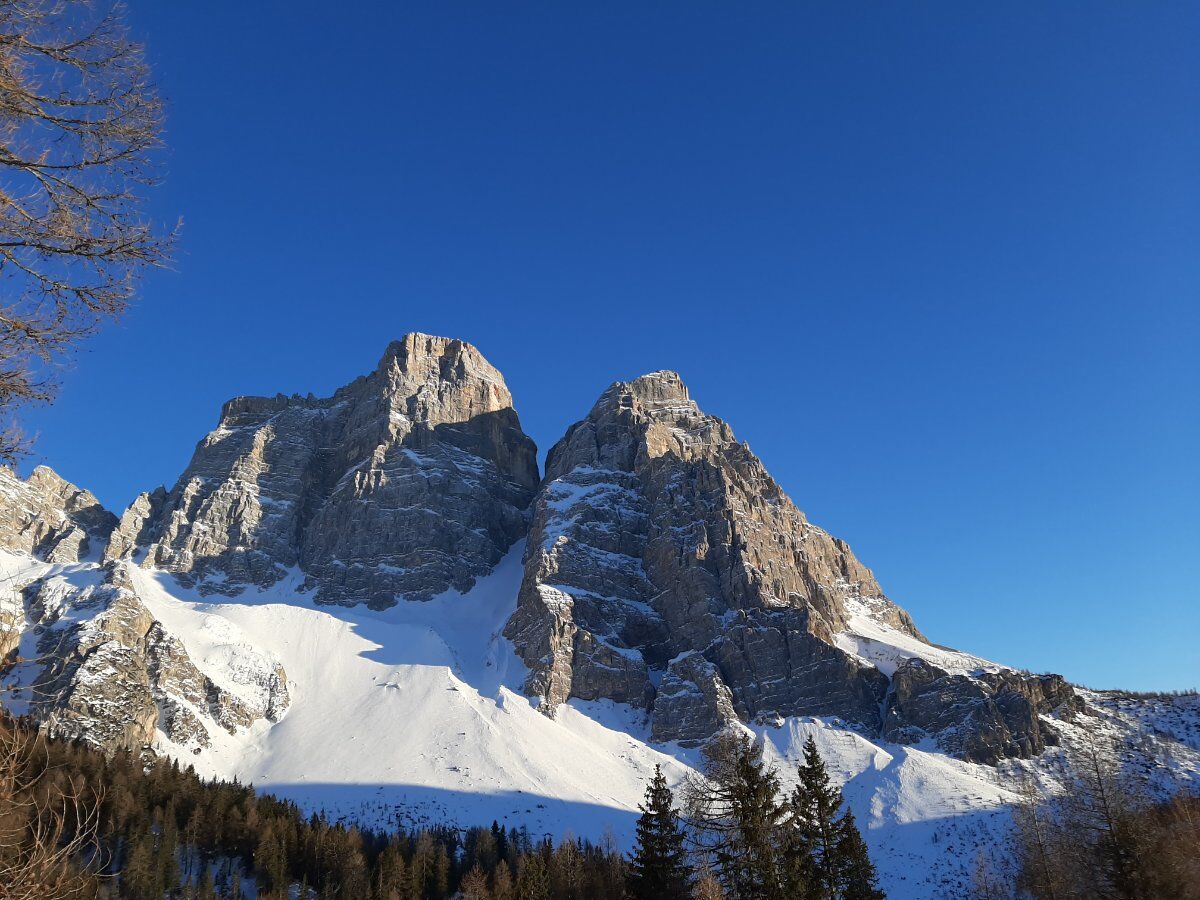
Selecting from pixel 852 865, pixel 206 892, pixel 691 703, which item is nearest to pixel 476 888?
pixel 206 892

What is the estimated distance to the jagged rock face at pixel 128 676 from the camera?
414ft

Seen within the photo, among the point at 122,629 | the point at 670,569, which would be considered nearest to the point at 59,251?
the point at 122,629

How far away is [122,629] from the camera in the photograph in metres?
143

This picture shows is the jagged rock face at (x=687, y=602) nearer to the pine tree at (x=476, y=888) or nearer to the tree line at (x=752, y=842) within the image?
the pine tree at (x=476, y=888)

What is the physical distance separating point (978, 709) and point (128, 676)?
473 ft

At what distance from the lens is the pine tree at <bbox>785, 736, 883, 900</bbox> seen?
27422 mm

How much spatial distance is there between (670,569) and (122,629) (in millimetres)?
105712

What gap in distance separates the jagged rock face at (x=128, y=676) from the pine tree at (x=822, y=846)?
12105 centimetres

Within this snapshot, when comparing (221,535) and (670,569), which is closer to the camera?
(670,569)

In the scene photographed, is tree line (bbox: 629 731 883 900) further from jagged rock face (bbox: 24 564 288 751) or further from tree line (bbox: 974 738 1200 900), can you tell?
jagged rock face (bbox: 24 564 288 751)

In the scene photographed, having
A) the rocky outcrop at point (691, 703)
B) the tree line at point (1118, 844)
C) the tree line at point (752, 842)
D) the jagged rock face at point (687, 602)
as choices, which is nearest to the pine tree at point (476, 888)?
the tree line at point (752, 842)

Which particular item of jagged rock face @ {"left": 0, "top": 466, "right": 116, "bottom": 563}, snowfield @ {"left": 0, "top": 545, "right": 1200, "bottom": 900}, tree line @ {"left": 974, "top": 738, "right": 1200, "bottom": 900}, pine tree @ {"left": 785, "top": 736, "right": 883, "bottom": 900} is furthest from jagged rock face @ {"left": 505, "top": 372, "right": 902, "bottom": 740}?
tree line @ {"left": 974, "top": 738, "right": 1200, "bottom": 900}

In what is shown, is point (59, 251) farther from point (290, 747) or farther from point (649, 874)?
point (290, 747)

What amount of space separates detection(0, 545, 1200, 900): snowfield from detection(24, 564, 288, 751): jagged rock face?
215 cm
